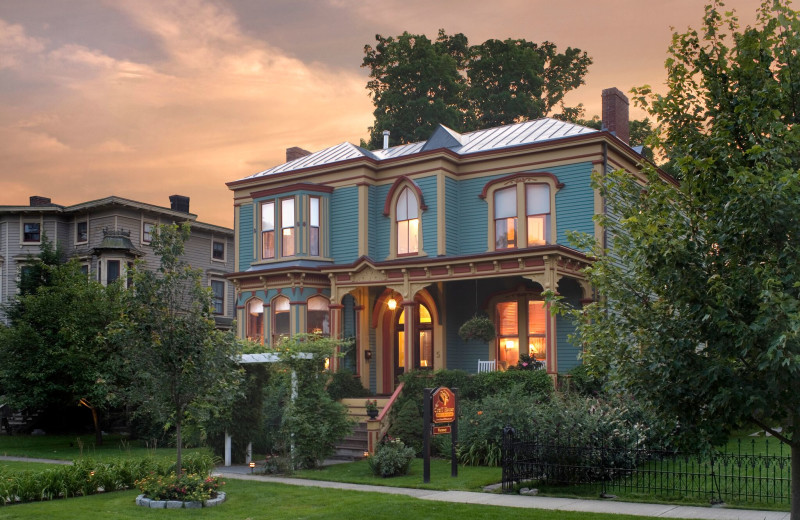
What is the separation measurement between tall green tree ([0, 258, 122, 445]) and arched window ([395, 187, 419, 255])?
8865mm

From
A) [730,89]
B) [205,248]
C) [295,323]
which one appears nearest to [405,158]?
[295,323]

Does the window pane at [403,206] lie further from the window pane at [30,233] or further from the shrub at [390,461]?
the window pane at [30,233]

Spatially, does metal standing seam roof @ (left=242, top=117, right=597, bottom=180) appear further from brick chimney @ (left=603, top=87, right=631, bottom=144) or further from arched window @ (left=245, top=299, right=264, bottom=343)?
arched window @ (left=245, top=299, right=264, bottom=343)

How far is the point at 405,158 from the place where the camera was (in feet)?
83.2

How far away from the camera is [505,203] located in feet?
80.1

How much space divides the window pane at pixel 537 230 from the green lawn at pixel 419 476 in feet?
25.4

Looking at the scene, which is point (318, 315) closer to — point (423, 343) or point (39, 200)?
point (423, 343)

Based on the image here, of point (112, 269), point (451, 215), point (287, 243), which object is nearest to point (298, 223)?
point (287, 243)

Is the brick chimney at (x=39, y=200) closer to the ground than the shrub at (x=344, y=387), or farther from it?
farther from it

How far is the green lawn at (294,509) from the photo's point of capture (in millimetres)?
11891

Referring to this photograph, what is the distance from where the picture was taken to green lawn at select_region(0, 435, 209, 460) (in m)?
21.5

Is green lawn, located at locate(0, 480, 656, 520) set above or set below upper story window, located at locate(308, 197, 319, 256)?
below

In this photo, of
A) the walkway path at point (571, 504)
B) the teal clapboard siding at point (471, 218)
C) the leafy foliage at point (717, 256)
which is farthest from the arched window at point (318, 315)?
the leafy foliage at point (717, 256)

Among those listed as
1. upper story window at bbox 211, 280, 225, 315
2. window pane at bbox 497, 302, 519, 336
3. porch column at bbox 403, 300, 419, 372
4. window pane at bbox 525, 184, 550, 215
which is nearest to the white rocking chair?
window pane at bbox 497, 302, 519, 336
